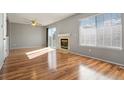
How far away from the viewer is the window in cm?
374

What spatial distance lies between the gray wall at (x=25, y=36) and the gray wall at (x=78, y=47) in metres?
3.02

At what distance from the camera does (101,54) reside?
173 inches

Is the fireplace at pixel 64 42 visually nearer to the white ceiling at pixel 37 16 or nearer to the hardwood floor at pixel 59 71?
the white ceiling at pixel 37 16

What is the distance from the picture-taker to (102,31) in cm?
435

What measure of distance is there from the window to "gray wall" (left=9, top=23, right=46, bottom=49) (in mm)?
6458

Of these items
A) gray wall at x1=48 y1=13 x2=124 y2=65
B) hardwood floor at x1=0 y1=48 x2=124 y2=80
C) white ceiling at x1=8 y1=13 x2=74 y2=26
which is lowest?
hardwood floor at x1=0 y1=48 x2=124 y2=80

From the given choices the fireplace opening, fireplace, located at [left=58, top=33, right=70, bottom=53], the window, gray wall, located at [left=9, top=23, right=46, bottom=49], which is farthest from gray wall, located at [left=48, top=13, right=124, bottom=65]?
gray wall, located at [left=9, top=23, right=46, bottom=49]

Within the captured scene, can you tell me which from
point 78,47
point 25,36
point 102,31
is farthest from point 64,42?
point 25,36

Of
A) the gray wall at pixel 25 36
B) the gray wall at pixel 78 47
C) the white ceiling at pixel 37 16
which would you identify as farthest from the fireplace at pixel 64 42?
the gray wall at pixel 25 36

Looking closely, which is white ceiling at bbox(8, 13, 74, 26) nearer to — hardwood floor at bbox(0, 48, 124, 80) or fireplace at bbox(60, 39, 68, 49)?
fireplace at bbox(60, 39, 68, 49)
